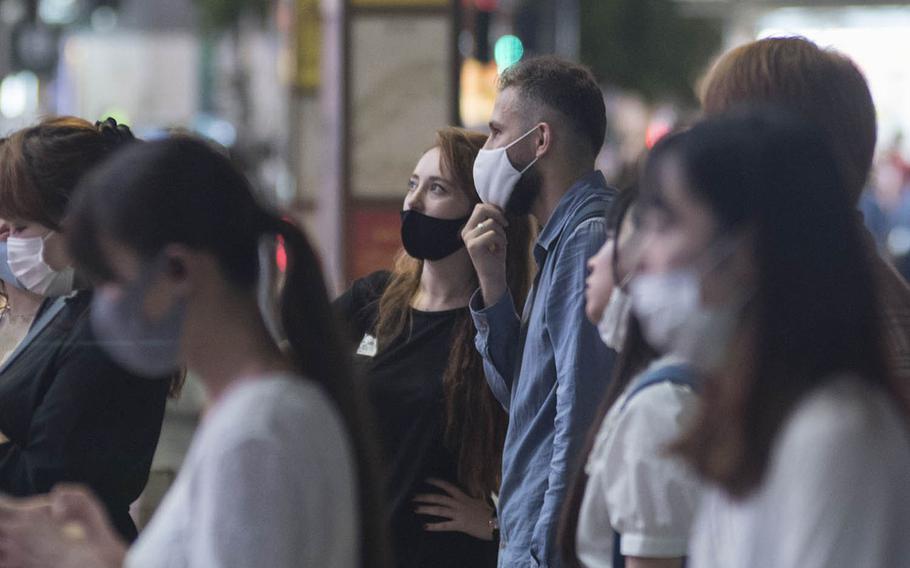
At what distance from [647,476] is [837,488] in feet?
2.28

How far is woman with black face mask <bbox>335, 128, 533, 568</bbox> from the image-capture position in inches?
182

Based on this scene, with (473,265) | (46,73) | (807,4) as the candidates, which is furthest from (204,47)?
(473,265)

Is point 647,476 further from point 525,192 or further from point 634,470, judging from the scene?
point 525,192

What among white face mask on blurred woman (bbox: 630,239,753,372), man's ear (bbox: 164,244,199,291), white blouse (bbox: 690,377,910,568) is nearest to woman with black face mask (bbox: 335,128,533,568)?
man's ear (bbox: 164,244,199,291)

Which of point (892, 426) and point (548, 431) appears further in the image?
point (548, 431)

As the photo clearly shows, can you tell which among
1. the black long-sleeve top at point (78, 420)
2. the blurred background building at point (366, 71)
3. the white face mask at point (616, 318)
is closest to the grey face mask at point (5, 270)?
the black long-sleeve top at point (78, 420)

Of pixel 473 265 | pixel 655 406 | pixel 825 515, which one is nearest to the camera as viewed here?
pixel 825 515

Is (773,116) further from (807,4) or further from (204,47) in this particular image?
(204,47)

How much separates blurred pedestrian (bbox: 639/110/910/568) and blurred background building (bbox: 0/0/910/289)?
1.27 meters

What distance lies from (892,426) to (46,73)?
51.2 ft

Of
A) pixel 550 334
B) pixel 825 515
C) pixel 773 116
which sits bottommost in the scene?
pixel 550 334

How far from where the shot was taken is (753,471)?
2.19 metres

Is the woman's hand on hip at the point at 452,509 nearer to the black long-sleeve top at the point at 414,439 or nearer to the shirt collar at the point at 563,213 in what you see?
the black long-sleeve top at the point at 414,439

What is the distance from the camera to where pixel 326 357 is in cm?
259
